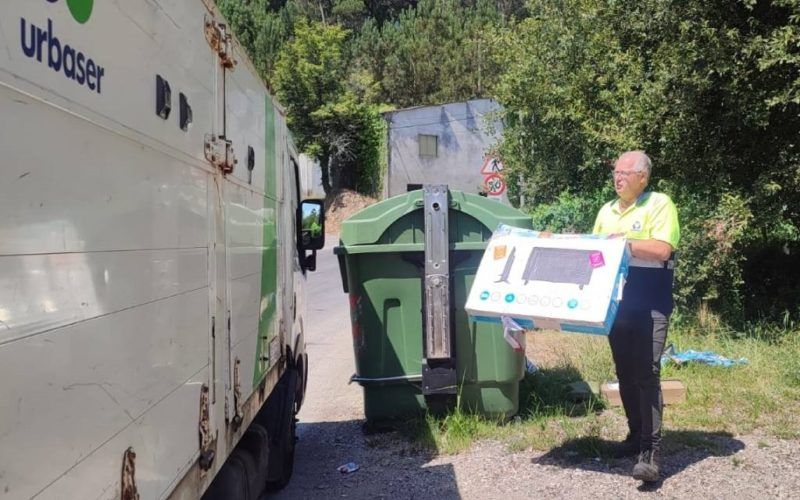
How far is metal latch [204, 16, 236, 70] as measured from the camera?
2.77 m

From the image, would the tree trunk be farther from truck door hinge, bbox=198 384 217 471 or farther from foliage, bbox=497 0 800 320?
truck door hinge, bbox=198 384 217 471

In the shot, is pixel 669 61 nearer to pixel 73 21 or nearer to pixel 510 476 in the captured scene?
pixel 510 476

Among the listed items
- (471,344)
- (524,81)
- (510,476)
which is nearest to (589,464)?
(510,476)

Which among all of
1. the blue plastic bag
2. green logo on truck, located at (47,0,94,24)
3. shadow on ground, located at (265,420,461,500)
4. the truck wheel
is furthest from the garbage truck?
the blue plastic bag

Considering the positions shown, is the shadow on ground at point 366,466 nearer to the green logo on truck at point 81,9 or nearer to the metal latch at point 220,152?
the metal latch at point 220,152

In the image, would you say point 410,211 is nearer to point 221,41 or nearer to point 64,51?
point 221,41

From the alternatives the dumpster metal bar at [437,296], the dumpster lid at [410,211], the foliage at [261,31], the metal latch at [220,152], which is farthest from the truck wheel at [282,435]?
the foliage at [261,31]

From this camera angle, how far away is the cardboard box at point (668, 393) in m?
5.77

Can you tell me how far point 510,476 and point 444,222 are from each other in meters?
1.85

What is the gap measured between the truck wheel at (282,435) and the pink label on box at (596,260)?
2.13 metres

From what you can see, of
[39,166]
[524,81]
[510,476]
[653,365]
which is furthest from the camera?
[524,81]

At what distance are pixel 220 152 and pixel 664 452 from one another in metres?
3.66

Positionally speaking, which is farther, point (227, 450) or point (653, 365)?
point (653, 365)

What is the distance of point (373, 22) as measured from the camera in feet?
165
